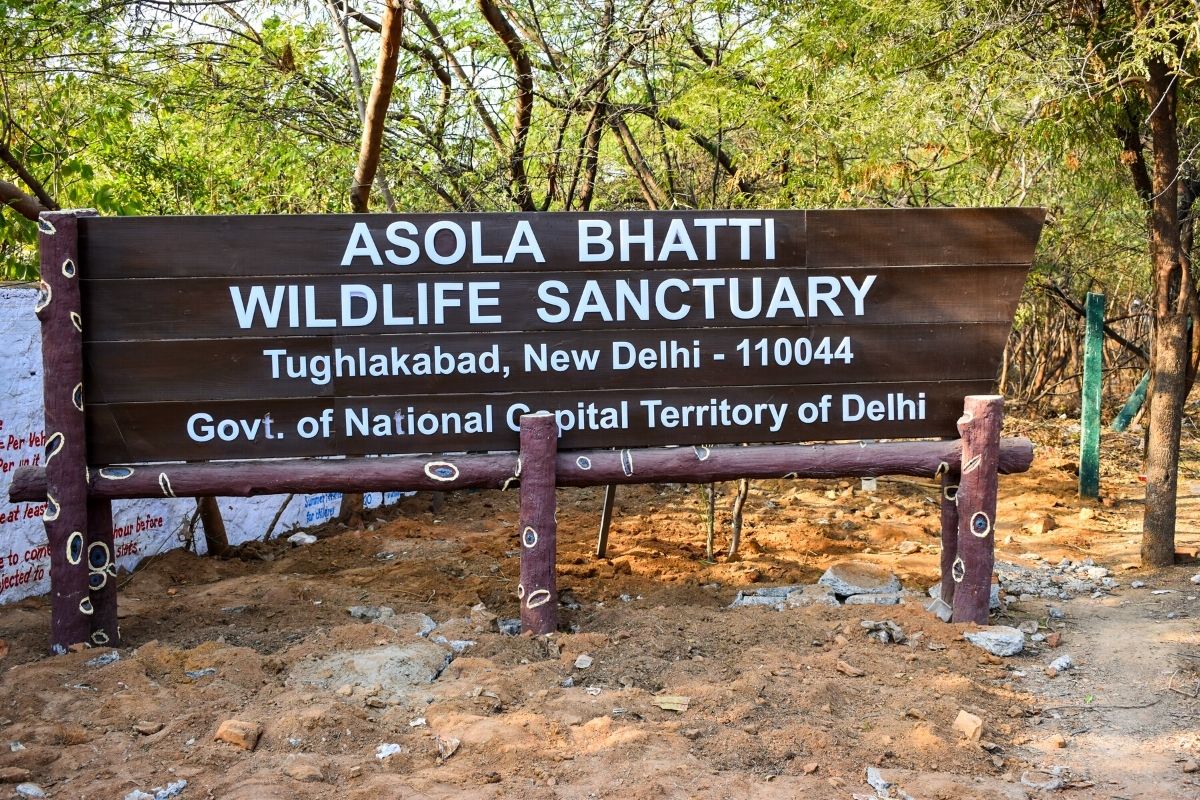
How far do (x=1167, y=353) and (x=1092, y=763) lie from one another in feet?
12.9

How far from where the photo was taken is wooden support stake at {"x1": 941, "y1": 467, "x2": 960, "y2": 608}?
5.35m

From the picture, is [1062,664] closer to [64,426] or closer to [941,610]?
[941,610]

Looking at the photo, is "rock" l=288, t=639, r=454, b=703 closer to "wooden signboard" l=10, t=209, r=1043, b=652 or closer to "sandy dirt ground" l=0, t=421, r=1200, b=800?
"sandy dirt ground" l=0, t=421, r=1200, b=800

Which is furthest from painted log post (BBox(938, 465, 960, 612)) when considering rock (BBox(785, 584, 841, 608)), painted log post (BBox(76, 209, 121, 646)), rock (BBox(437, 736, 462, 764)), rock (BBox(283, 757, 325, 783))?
painted log post (BBox(76, 209, 121, 646))

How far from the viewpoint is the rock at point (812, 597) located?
5648 mm

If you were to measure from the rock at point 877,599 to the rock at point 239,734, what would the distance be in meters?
3.23

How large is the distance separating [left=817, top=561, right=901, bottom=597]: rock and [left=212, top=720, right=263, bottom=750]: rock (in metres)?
3.39

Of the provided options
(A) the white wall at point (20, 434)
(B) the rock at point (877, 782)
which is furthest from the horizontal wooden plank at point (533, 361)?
(B) the rock at point (877, 782)

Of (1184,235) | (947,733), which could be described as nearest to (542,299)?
(947,733)

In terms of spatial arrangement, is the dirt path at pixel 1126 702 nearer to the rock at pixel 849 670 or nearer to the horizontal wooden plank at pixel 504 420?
the rock at pixel 849 670

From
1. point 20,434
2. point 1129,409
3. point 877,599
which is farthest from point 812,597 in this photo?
point 1129,409

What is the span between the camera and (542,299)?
502 cm

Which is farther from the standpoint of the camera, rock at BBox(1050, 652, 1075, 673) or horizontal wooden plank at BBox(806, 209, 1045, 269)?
horizontal wooden plank at BBox(806, 209, 1045, 269)

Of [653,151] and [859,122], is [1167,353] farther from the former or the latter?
[653,151]
